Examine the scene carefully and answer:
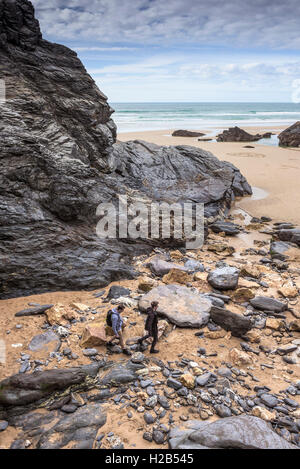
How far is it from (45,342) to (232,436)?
5.12 metres

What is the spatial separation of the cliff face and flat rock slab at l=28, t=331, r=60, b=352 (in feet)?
7.34

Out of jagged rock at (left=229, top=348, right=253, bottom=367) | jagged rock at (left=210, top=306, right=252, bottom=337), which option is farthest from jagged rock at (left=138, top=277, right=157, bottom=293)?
jagged rock at (left=229, top=348, right=253, bottom=367)

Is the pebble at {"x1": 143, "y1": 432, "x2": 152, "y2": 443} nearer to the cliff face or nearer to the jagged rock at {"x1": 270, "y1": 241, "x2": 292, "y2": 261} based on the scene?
the cliff face

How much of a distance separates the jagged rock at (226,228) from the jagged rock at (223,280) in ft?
18.4

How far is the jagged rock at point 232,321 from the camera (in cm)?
845

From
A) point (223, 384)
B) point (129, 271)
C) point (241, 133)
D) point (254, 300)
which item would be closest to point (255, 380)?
point (223, 384)

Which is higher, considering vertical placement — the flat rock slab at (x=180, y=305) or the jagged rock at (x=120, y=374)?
the flat rock slab at (x=180, y=305)

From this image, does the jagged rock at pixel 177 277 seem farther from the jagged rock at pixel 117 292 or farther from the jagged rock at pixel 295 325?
the jagged rock at pixel 295 325

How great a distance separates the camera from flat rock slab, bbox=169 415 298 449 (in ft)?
15.8

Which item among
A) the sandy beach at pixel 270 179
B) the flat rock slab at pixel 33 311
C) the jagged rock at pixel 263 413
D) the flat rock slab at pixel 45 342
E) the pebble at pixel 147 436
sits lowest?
the jagged rock at pixel 263 413

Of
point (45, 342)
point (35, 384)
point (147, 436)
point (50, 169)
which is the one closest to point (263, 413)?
point (147, 436)

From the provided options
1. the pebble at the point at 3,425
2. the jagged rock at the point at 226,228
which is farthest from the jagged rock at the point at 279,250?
the pebble at the point at 3,425

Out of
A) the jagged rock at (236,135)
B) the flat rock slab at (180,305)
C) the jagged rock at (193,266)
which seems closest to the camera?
the flat rock slab at (180,305)

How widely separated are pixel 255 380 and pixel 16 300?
7.33m
